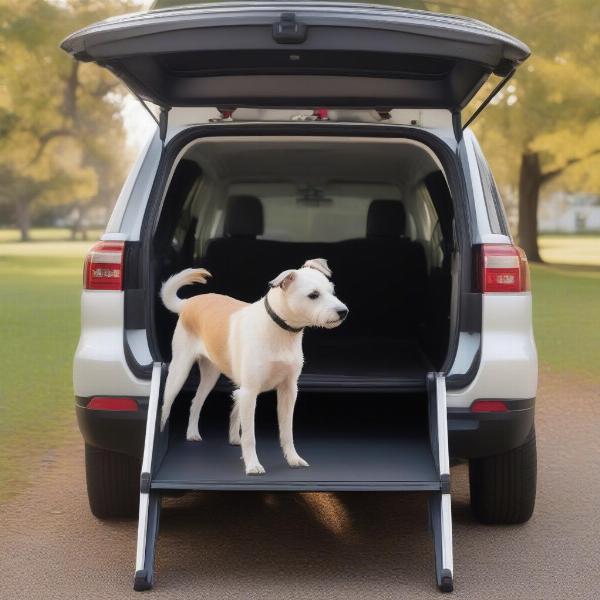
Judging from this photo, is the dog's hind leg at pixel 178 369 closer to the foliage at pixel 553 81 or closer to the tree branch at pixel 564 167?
the foliage at pixel 553 81

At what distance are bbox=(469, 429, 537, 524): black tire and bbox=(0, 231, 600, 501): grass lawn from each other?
8.48 feet

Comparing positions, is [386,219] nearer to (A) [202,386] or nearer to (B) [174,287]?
(B) [174,287]

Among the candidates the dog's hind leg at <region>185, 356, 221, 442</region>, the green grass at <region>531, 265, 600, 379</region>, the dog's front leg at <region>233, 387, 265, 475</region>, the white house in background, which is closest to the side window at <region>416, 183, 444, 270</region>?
the dog's hind leg at <region>185, 356, 221, 442</region>

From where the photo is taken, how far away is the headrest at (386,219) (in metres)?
7.45

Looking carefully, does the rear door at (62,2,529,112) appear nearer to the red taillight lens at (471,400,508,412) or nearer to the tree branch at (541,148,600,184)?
the red taillight lens at (471,400,508,412)

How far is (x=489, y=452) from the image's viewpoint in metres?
4.87

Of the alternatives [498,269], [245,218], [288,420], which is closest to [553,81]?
[245,218]

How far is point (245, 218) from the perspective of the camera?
7387 mm

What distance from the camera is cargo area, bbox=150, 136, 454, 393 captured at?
6328 millimetres

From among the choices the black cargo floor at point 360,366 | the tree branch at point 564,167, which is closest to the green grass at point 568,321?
the tree branch at point 564,167

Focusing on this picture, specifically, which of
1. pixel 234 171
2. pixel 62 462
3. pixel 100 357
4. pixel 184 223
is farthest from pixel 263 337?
pixel 234 171

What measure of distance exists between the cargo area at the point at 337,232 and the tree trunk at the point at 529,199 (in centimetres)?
2650

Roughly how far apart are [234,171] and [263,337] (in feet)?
10.4

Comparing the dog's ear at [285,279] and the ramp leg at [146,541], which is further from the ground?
the dog's ear at [285,279]
